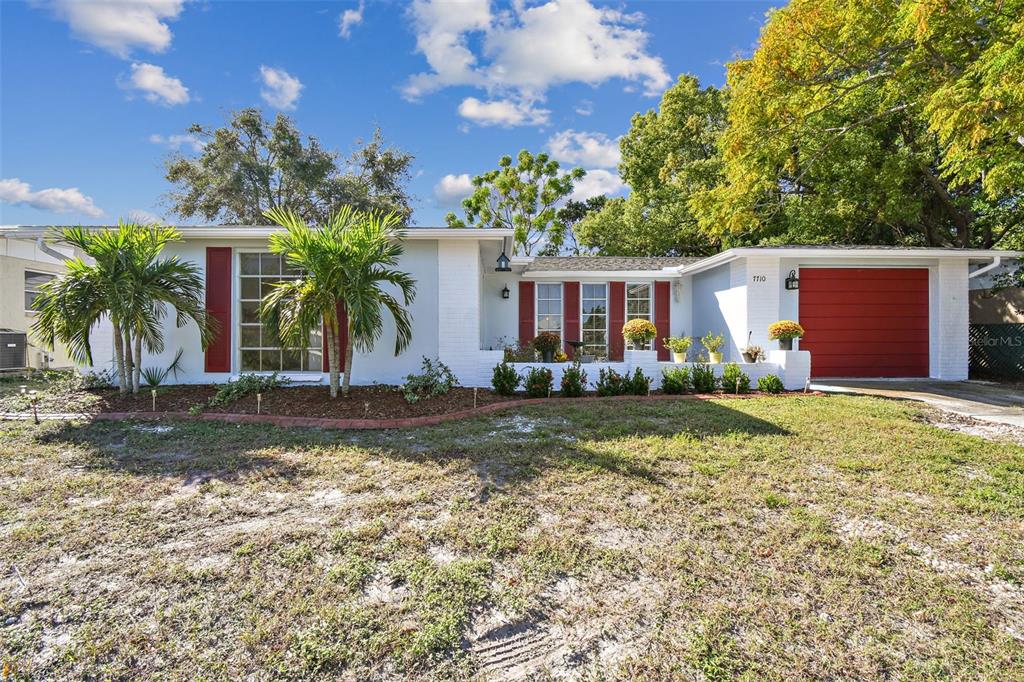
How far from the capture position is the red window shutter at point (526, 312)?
1172 cm

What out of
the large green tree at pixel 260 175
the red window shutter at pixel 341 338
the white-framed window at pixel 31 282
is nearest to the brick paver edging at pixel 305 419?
the red window shutter at pixel 341 338

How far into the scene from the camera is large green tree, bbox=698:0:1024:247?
21.0 ft

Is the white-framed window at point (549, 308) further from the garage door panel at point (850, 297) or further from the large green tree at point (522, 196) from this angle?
the large green tree at point (522, 196)

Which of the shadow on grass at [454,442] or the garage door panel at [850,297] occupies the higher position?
the garage door panel at [850,297]

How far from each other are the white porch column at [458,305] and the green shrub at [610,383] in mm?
2086

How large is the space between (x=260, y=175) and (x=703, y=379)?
19997 millimetres

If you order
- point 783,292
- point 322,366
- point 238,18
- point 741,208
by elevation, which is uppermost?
point 238,18

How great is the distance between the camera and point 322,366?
7.82 m

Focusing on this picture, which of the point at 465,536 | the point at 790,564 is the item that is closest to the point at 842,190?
the point at 790,564

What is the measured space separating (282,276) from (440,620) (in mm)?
7132

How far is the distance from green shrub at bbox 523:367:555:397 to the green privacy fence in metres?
10.5

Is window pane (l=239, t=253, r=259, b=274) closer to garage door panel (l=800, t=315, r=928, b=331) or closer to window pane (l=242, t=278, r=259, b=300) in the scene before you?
window pane (l=242, t=278, r=259, b=300)

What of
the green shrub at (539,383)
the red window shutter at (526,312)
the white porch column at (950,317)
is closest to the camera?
the green shrub at (539,383)

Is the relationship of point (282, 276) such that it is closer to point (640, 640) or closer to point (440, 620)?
point (440, 620)
